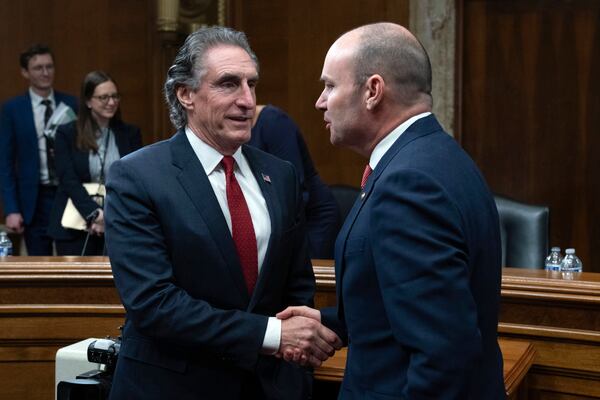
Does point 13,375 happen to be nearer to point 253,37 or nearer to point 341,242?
point 341,242

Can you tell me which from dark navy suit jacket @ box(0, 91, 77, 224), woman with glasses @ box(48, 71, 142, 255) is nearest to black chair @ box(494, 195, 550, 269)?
woman with glasses @ box(48, 71, 142, 255)

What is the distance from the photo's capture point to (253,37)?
646 cm

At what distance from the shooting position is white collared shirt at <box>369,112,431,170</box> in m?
1.89

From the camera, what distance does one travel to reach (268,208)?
8.09ft

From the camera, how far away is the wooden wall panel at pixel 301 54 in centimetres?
631

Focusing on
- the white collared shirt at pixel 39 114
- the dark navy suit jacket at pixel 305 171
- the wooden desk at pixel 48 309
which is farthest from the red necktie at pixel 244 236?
the white collared shirt at pixel 39 114

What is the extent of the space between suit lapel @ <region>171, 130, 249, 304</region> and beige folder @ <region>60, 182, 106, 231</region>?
241 cm

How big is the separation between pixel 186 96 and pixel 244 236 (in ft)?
1.22

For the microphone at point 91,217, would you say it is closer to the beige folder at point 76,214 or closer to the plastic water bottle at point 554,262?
the beige folder at point 76,214

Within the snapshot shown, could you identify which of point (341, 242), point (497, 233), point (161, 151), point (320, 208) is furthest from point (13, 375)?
point (497, 233)

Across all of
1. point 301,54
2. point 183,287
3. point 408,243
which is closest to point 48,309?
point 183,287

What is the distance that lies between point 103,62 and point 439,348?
5.37 metres

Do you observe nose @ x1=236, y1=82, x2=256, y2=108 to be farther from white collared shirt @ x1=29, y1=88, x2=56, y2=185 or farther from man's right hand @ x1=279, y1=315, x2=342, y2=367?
white collared shirt @ x1=29, y1=88, x2=56, y2=185

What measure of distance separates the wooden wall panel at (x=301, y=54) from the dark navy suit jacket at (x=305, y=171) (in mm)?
2175
